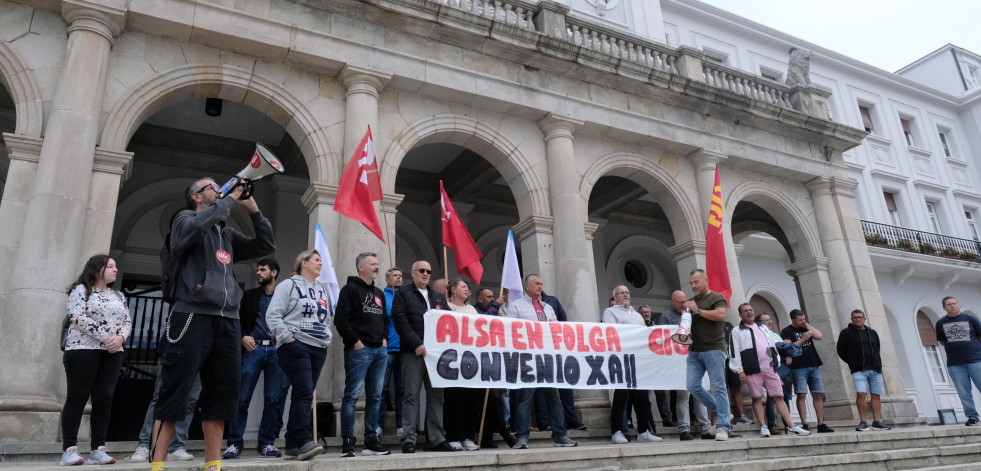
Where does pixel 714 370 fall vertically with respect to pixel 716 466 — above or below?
above

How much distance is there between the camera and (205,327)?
3.92 meters

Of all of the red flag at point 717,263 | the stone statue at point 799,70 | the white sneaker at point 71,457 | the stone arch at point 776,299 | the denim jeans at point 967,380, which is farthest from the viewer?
the stone arch at point 776,299

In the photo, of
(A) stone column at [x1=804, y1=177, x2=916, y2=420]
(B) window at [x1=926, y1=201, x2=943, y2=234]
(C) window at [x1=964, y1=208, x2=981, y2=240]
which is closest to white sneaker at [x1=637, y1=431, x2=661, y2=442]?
(A) stone column at [x1=804, y1=177, x2=916, y2=420]

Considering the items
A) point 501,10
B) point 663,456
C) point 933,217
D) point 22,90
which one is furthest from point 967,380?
point 933,217

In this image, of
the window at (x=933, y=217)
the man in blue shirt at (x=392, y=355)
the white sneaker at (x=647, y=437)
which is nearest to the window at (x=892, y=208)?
the window at (x=933, y=217)

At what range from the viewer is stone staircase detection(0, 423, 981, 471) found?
513 centimetres

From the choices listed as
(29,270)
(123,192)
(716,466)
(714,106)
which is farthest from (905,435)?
(123,192)

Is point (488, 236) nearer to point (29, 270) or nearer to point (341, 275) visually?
point (341, 275)

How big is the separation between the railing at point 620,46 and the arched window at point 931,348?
15643 millimetres

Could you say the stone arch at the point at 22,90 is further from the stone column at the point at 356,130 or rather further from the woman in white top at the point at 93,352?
the stone column at the point at 356,130

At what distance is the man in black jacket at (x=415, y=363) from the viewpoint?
657cm

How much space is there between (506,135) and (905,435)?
23.6ft

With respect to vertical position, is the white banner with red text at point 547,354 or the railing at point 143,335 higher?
the railing at point 143,335

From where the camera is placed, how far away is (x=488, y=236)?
15414 mm
